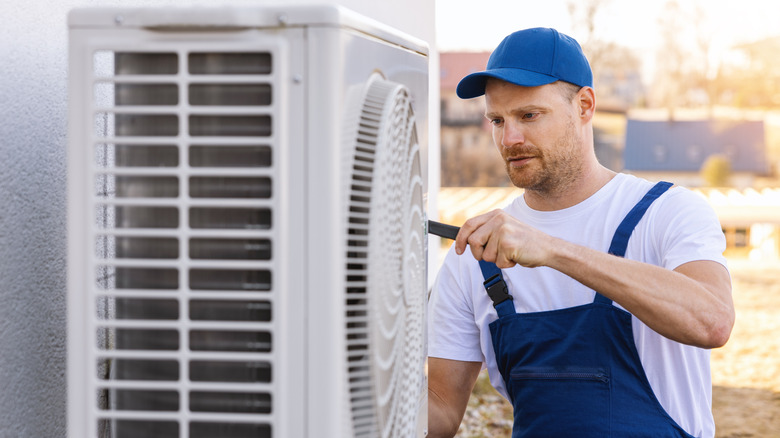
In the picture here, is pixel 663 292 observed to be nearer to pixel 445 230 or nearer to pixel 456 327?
pixel 445 230

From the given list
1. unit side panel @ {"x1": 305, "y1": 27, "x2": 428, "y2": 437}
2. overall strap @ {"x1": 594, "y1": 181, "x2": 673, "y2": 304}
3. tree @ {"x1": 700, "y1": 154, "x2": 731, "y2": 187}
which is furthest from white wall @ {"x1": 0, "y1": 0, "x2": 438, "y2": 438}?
tree @ {"x1": 700, "y1": 154, "x2": 731, "y2": 187}

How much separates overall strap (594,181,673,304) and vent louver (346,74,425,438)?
2.02ft

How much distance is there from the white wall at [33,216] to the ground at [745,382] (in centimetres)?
419

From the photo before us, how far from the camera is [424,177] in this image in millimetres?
1144

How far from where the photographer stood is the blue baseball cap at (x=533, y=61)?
1.54 meters

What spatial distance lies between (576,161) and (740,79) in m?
14.3

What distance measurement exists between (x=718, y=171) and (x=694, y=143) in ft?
2.84

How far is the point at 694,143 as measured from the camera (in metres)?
15.1

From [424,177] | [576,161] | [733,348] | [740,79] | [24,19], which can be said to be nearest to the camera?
[24,19]

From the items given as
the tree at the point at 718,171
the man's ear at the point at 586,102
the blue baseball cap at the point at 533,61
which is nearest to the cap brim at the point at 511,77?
the blue baseball cap at the point at 533,61

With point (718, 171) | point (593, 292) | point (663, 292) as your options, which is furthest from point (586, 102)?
point (718, 171)

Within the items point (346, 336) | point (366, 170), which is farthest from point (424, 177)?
point (346, 336)

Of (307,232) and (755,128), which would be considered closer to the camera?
(307,232)

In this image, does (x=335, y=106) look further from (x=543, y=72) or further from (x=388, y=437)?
(x=543, y=72)
